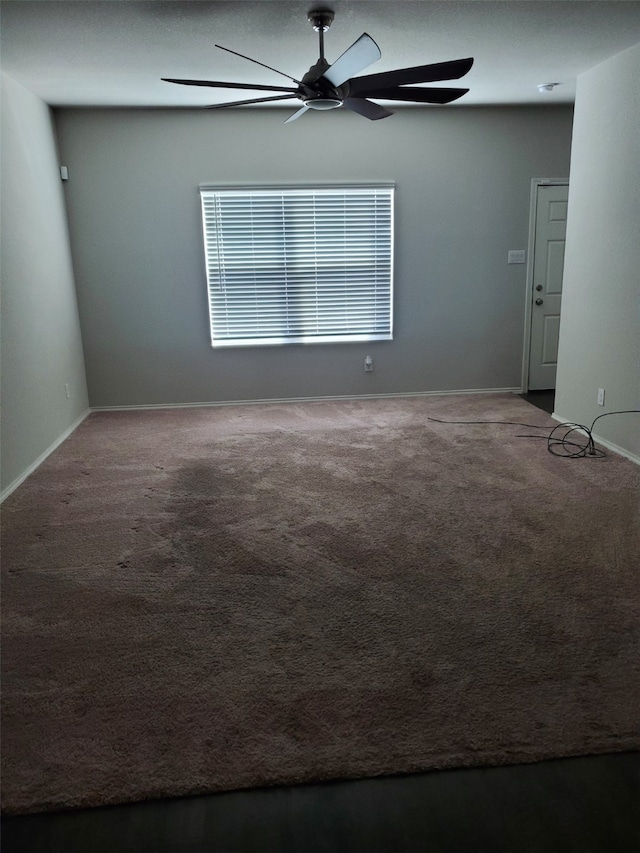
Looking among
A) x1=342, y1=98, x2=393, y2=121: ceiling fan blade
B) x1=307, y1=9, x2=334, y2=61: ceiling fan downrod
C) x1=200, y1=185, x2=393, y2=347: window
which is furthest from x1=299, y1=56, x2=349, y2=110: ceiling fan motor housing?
x1=200, y1=185, x2=393, y2=347: window

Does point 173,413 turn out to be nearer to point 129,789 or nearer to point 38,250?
point 38,250

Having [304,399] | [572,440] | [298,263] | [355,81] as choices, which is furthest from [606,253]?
[304,399]

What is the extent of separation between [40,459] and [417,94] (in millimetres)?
3401

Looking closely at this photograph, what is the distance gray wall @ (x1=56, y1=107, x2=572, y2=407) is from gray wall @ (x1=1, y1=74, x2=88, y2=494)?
0.32 meters

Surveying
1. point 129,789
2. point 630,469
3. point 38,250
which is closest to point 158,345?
point 38,250

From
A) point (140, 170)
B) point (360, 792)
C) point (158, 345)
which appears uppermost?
point (140, 170)

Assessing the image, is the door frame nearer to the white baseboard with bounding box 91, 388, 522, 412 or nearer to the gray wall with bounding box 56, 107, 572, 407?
the gray wall with bounding box 56, 107, 572, 407

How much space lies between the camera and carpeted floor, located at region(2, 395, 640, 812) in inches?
70.9

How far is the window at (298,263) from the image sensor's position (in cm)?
558

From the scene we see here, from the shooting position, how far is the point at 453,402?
5805 millimetres

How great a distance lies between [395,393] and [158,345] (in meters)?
2.30

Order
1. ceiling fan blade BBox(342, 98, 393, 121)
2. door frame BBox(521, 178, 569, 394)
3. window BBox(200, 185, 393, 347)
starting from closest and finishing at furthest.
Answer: ceiling fan blade BBox(342, 98, 393, 121)
window BBox(200, 185, 393, 347)
door frame BBox(521, 178, 569, 394)

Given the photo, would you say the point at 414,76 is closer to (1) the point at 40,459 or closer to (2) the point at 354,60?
(2) the point at 354,60

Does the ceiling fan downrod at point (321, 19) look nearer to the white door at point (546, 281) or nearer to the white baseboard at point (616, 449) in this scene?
the white baseboard at point (616, 449)
